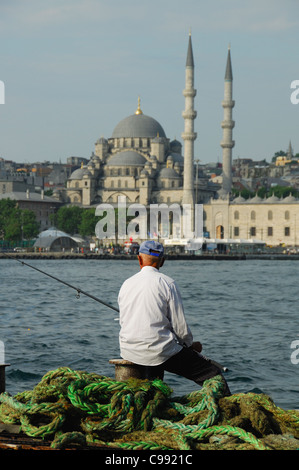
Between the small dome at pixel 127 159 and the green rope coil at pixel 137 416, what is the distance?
270 ft

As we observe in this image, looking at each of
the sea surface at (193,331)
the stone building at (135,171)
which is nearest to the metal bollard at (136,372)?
the sea surface at (193,331)

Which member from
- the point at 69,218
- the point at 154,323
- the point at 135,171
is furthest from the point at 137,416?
the point at 135,171

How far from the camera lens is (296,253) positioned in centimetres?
6712

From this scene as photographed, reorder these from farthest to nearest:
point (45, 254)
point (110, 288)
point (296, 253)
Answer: point (296, 253) → point (45, 254) → point (110, 288)

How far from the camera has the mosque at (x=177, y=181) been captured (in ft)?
244

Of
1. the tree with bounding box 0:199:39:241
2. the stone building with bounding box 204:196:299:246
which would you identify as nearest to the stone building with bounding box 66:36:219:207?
the stone building with bounding box 204:196:299:246

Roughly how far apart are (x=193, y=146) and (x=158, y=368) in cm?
6725

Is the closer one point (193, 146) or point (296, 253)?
point (296, 253)

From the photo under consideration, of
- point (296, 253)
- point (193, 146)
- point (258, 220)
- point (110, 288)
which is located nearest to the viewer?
point (110, 288)

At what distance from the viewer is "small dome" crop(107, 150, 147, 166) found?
86.9 m

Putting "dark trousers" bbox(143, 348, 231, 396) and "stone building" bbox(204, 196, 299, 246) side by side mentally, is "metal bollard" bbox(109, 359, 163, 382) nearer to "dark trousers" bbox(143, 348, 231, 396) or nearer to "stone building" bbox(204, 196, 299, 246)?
"dark trousers" bbox(143, 348, 231, 396)

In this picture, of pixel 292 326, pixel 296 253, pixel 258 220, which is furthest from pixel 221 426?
pixel 258 220

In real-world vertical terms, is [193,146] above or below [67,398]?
above
